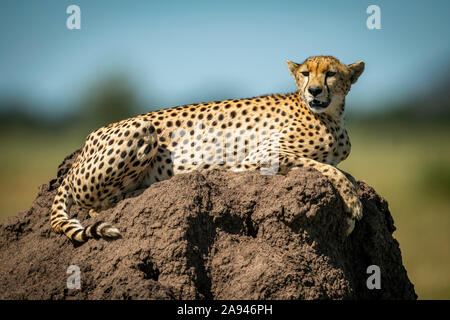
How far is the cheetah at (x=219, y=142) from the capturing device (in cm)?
568

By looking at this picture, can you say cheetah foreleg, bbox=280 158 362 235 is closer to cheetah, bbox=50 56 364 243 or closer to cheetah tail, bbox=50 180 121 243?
cheetah, bbox=50 56 364 243

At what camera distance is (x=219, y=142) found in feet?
19.6

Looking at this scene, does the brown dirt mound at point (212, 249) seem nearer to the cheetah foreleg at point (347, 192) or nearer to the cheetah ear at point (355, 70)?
the cheetah foreleg at point (347, 192)

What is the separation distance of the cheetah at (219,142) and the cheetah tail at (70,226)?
0.01 metres

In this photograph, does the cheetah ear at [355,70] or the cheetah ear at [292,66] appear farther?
the cheetah ear at [292,66]

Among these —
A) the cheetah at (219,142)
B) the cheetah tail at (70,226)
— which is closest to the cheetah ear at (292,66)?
the cheetah at (219,142)

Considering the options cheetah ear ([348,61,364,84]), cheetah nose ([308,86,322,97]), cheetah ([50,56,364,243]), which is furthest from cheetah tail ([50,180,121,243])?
cheetah ear ([348,61,364,84])

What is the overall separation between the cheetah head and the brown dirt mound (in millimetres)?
915
